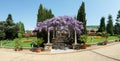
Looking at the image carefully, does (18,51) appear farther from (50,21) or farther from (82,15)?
(82,15)

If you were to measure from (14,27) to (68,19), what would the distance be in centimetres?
2070

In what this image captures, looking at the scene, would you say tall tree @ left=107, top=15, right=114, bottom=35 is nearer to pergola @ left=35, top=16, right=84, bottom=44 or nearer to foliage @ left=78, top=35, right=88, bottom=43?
pergola @ left=35, top=16, right=84, bottom=44

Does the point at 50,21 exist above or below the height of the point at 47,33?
above

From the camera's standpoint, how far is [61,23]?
70.3 feet

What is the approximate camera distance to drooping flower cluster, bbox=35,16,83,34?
2116cm

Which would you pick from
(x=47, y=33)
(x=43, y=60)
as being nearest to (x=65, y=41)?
(x=47, y=33)

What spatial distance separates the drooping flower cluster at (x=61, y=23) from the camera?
2116cm

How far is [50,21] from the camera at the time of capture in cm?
2136

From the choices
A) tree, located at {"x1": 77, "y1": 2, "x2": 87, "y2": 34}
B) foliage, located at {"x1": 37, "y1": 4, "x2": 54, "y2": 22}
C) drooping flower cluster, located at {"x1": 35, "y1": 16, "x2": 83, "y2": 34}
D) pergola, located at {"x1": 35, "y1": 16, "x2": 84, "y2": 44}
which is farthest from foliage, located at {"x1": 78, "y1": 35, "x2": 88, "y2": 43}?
foliage, located at {"x1": 37, "y1": 4, "x2": 54, "y2": 22}

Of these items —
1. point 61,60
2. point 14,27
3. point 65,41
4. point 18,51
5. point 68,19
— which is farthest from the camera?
point 14,27

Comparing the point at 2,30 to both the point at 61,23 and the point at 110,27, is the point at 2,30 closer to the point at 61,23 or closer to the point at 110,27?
the point at 61,23

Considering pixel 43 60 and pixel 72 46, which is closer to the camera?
pixel 43 60

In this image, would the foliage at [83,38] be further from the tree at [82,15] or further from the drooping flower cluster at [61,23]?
the tree at [82,15]

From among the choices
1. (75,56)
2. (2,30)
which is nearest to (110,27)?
(2,30)
